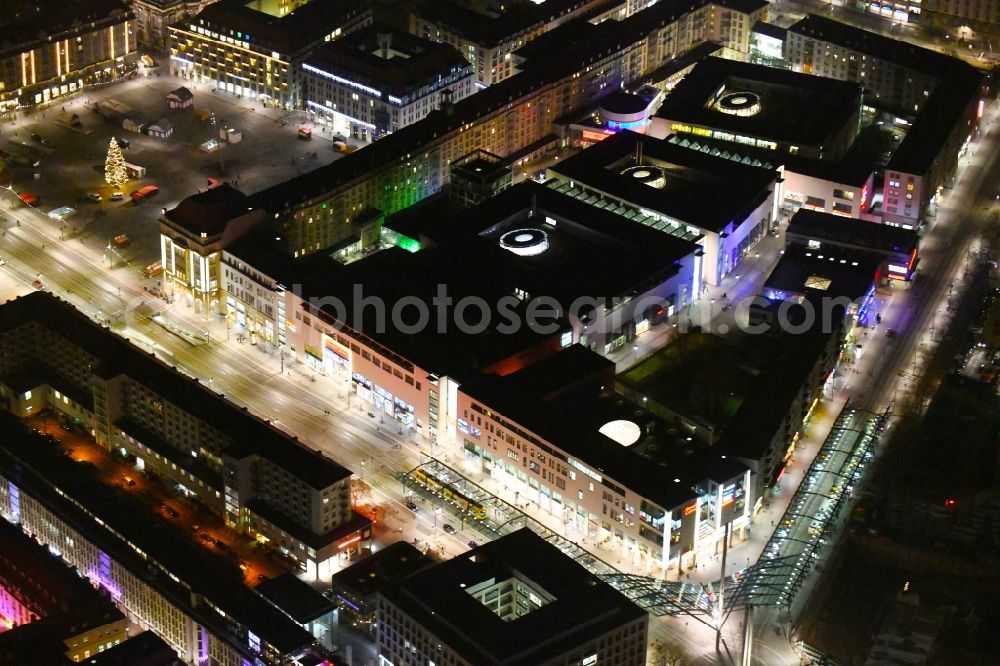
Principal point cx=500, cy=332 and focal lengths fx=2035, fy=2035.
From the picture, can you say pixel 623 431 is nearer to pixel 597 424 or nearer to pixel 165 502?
pixel 597 424

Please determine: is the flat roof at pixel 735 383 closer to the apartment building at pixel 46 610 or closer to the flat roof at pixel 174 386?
the flat roof at pixel 174 386

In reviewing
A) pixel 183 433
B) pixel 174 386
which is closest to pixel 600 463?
pixel 183 433

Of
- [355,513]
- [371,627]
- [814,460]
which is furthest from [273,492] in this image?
[814,460]

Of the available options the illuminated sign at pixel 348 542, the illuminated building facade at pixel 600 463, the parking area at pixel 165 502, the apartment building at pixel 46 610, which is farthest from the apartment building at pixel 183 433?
the apartment building at pixel 46 610

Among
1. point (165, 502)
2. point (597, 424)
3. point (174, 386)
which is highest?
point (174, 386)

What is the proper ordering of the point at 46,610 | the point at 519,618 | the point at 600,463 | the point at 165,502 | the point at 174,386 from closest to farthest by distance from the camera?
the point at 519,618
the point at 46,610
the point at 600,463
the point at 165,502
the point at 174,386

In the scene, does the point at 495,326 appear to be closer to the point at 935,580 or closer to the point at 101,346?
the point at 101,346
